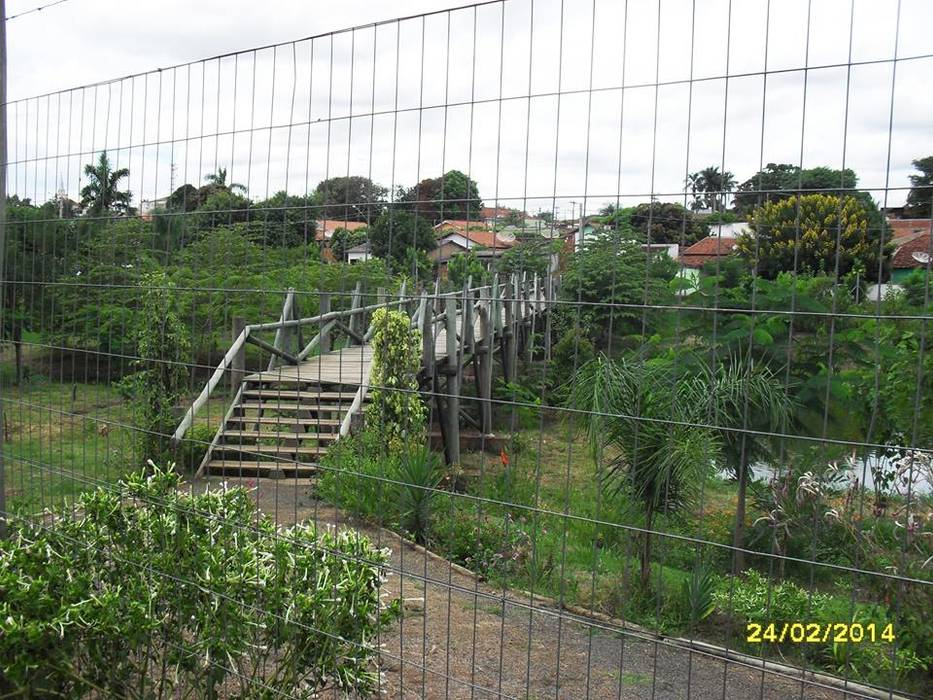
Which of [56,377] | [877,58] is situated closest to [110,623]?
[56,377]

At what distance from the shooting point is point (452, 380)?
7359mm

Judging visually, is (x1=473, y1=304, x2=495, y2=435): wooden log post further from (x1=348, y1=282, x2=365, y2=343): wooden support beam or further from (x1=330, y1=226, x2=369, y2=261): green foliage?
(x1=330, y1=226, x2=369, y2=261): green foliage

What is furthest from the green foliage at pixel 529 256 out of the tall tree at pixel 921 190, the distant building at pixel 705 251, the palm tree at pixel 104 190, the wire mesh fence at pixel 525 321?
the palm tree at pixel 104 190

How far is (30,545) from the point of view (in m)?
4.03

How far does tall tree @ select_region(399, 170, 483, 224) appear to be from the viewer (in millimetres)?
3104

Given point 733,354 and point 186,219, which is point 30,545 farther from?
point 733,354

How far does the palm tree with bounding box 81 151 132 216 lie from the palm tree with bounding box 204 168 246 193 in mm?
708

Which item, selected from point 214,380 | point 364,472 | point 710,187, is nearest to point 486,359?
point 364,472

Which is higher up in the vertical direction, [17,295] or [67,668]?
[17,295]

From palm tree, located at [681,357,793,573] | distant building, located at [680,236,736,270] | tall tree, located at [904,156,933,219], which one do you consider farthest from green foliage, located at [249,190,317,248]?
tall tree, located at [904,156,933,219]

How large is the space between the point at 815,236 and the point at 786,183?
0.17 m

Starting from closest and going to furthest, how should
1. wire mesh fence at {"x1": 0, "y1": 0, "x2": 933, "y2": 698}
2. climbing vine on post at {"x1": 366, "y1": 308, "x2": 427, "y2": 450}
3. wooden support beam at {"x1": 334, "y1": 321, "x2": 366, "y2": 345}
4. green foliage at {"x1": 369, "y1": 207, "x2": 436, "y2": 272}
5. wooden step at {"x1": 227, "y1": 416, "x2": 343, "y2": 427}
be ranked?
wire mesh fence at {"x1": 0, "y1": 0, "x2": 933, "y2": 698}, green foliage at {"x1": 369, "y1": 207, "x2": 436, "y2": 272}, wooden step at {"x1": 227, "y1": 416, "x2": 343, "y2": 427}, wooden support beam at {"x1": 334, "y1": 321, "x2": 366, "y2": 345}, climbing vine on post at {"x1": 366, "y1": 308, "x2": 427, "y2": 450}

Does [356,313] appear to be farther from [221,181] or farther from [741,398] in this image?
[741,398]

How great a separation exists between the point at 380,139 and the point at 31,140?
8.94ft
